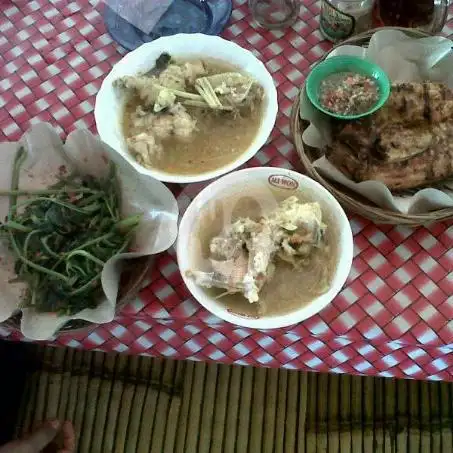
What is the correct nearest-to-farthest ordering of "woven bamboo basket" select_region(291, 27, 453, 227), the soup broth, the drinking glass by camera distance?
1. "woven bamboo basket" select_region(291, 27, 453, 227)
2. the soup broth
3. the drinking glass

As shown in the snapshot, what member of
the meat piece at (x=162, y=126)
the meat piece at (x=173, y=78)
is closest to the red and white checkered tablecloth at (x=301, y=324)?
the meat piece at (x=162, y=126)

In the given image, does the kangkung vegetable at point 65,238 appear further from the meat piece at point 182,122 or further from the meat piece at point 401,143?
the meat piece at point 401,143

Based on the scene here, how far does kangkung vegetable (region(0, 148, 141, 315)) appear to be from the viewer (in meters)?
1.10

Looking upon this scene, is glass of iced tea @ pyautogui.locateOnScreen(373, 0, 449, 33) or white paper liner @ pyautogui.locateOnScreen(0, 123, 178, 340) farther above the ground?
glass of iced tea @ pyautogui.locateOnScreen(373, 0, 449, 33)

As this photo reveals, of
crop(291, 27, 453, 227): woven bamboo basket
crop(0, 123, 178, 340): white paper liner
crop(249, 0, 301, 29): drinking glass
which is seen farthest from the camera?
crop(249, 0, 301, 29): drinking glass

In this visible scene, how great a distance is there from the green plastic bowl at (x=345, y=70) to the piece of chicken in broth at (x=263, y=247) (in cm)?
25

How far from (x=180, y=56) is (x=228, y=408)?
1.01 meters

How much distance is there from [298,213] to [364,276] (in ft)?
0.70

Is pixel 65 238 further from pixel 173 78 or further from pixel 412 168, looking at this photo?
pixel 412 168

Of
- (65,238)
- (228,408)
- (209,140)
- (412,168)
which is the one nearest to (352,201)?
(412,168)

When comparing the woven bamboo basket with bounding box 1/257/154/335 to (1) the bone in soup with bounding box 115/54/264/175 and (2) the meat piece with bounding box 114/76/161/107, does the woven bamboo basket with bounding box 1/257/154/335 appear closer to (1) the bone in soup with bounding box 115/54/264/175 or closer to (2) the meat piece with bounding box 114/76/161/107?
(1) the bone in soup with bounding box 115/54/264/175

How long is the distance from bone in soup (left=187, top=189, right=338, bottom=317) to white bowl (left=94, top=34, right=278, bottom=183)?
15 centimetres

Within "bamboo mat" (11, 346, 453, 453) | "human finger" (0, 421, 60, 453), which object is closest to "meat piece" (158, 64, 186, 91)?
"bamboo mat" (11, 346, 453, 453)

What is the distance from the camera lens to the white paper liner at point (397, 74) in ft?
4.05
